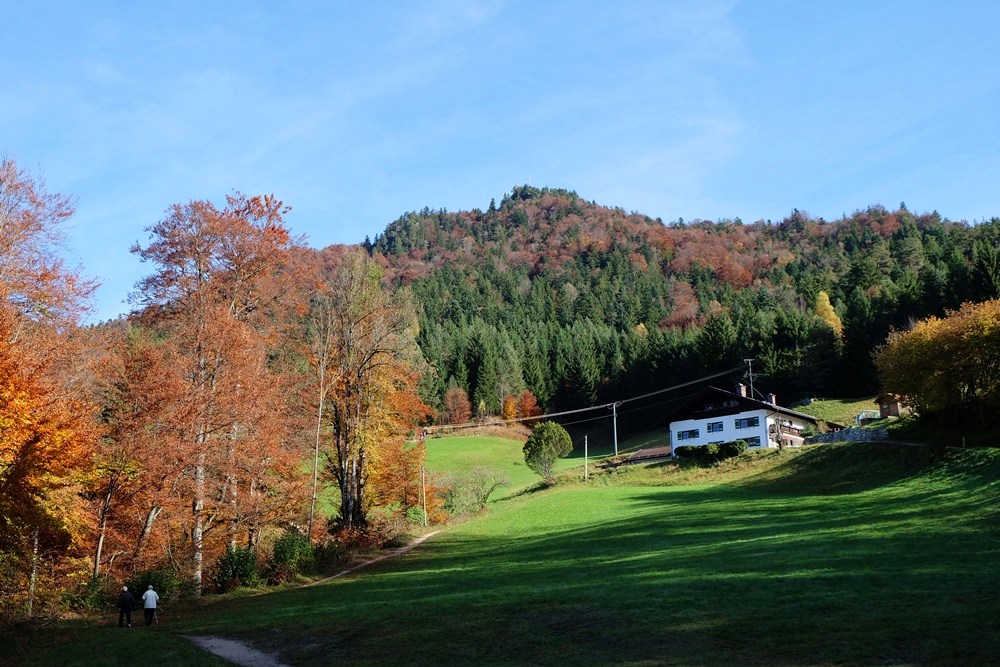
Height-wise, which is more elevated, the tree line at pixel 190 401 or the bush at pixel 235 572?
the tree line at pixel 190 401

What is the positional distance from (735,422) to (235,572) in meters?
55.4

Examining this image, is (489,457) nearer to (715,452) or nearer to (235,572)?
(715,452)

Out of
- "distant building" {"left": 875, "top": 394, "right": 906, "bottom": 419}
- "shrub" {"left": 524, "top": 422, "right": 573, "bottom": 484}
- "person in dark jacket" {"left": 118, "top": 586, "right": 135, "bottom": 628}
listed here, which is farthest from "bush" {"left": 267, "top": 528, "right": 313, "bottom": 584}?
"distant building" {"left": 875, "top": 394, "right": 906, "bottom": 419}

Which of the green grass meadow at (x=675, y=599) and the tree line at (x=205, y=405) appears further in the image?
the tree line at (x=205, y=405)

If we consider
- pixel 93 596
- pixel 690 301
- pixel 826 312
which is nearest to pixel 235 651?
pixel 93 596

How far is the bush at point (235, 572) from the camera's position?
29.1 metres

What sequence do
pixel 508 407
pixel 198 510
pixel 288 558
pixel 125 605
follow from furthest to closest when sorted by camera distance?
pixel 508 407, pixel 288 558, pixel 198 510, pixel 125 605

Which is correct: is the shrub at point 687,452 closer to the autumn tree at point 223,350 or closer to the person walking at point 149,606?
the autumn tree at point 223,350

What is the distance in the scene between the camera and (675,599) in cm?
1767

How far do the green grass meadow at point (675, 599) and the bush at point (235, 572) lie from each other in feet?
6.63

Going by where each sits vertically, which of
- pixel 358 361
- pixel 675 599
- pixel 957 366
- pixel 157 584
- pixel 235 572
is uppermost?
pixel 358 361

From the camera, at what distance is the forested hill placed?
90.4 metres

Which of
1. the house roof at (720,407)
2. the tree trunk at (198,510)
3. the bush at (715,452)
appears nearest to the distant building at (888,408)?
the house roof at (720,407)

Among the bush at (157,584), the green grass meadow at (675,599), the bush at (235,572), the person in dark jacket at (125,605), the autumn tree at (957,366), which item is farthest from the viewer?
the autumn tree at (957,366)
